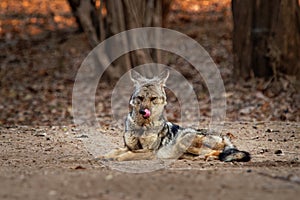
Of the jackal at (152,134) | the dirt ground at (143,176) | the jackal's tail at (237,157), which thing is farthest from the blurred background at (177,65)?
the jackal's tail at (237,157)

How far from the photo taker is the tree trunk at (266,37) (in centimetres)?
1406

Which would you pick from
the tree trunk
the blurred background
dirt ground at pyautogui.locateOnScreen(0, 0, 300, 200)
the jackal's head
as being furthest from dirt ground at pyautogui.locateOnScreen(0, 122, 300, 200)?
the tree trunk

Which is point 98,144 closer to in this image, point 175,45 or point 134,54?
point 134,54

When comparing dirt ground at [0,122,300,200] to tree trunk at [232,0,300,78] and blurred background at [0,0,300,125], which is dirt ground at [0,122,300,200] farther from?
tree trunk at [232,0,300,78]

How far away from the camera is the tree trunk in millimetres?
14062

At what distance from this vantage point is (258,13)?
14492 mm

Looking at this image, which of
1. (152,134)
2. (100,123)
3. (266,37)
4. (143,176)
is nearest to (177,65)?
(266,37)

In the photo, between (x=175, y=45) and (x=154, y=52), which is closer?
(x=154, y=52)

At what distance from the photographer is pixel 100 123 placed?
12.4 meters

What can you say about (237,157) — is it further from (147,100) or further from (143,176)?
(143,176)

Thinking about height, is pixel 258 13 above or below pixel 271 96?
above

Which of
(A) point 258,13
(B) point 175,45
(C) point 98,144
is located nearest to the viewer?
(C) point 98,144

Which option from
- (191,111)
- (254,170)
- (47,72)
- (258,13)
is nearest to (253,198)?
(254,170)

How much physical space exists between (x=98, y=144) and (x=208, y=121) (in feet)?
9.71
